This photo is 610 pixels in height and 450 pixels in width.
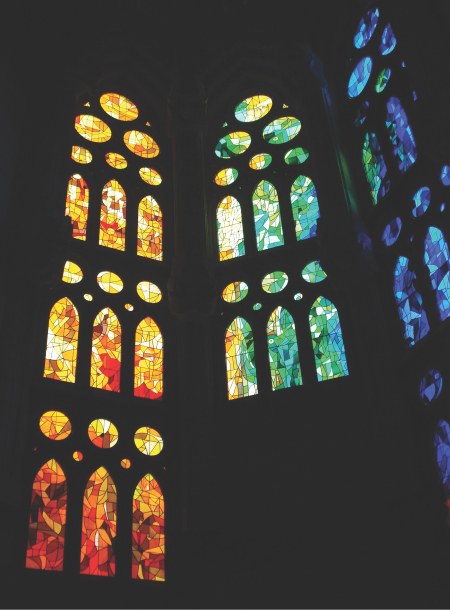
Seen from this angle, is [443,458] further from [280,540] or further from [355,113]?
[355,113]

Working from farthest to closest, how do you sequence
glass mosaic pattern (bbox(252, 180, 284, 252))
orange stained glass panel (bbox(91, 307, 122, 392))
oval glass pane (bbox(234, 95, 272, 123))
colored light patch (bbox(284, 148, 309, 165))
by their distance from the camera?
1. oval glass pane (bbox(234, 95, 272, 123))
2. colored light patch (bbox(284, 148, 309, 165))
3. glass mosaic pattern (bbox(252, 180, 284, 252))
4. orange stained glass panel (bbox(91, 307, 122, 392))

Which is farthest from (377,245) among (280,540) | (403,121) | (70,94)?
(70,94)

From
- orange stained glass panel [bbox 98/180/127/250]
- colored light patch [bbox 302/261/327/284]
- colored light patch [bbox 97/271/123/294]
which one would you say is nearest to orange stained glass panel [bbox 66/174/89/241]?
orange stained glass panel [bbox 98/180/127/250]

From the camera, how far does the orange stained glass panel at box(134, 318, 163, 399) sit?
9203mm

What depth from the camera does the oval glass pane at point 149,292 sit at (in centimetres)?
991

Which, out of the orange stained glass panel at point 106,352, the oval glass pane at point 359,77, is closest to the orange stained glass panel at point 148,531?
the orange stained glass panel at point 106,352

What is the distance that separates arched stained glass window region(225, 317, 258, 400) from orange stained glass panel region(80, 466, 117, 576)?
2007mm

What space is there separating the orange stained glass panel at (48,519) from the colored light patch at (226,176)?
17.2 feet

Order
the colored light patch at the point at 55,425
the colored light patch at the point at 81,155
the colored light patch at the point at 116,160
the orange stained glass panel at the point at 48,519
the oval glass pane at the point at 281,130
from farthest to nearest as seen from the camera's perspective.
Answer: the oval glass pane at the point at 281,130, the colored light patch at the point at 116,160, the colored light patch at the point at 81,155, the colored light patch at the point at 55,425, the orange stained glass panel at the point at 48,519

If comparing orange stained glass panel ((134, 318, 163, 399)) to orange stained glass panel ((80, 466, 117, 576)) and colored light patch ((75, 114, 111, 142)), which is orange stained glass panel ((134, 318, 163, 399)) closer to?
orange stained glass panel ((80, 466, 117, 576))

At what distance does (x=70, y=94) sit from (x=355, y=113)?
424 centimetres

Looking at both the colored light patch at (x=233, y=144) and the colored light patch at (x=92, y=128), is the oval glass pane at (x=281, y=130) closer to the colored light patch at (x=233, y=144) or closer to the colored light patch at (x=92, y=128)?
the colored light patch at (x=233, y=144)

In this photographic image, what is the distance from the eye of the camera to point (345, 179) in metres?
9.74

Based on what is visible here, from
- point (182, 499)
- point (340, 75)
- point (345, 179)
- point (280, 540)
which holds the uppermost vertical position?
point (340, 75)
